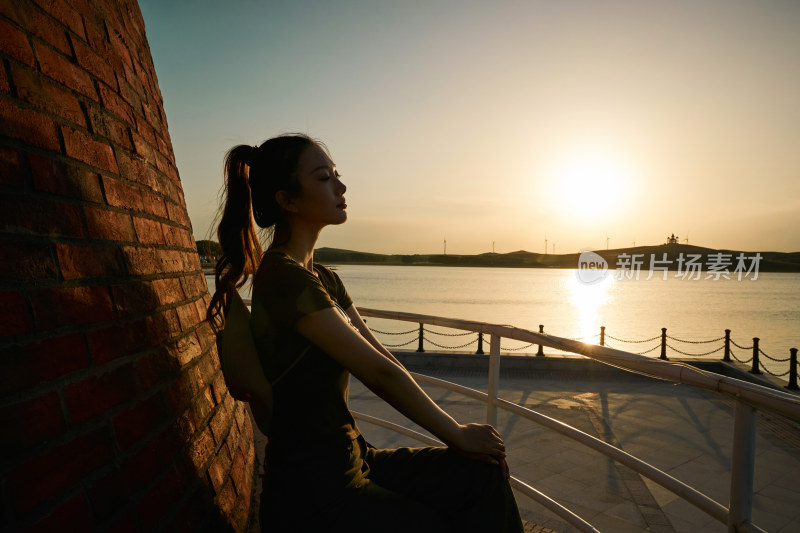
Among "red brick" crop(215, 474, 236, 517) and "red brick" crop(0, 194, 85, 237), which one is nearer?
"red brick" crop(0, 194, 85, 237)

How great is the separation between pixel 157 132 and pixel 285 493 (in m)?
1.47

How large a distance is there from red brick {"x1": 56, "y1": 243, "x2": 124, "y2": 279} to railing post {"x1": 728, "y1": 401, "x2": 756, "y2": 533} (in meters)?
1.69

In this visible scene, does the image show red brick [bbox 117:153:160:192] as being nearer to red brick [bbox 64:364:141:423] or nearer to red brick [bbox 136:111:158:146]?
red brick [bbox 136:111:158:146]

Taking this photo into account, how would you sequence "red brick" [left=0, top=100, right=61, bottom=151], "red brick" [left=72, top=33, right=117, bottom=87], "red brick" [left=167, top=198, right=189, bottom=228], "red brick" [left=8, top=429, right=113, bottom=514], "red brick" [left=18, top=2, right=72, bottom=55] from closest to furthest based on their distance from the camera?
"red brick" [left=8, top=429, right=113, bottom=514] → "red brick" [left=0, top=100, right=61, bottom=151] → "red brick" [left=18, top=2, right=72, bottom=55] → "red brick" [left=72, top=33, right=117, bottom=87] → "red brick" [left=167, top=198, right=189, bottom=228]

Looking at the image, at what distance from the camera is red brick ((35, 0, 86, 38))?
1.09 meters

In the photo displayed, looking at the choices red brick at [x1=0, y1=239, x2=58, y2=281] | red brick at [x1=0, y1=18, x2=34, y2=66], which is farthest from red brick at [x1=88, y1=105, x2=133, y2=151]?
red brick at [x1=0, y1=239, x2=58, y2=281]

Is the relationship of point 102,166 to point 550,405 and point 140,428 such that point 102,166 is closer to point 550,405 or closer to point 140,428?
point 140,428

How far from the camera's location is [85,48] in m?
1.27

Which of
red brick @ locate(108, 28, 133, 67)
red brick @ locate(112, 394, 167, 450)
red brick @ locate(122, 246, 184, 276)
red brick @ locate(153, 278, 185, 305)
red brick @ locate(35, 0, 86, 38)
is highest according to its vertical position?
red brick @ locate(108, 28, 133, 67)

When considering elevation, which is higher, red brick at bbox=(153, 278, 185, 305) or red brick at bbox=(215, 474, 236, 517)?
red brick at bbox=(153, 278, 185, 305)

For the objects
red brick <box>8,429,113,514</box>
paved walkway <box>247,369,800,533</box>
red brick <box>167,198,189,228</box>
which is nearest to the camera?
red brick <box>8,429,113,514</box>

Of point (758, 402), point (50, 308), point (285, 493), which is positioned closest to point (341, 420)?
point (285, 493)

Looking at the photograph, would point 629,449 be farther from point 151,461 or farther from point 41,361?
point 41,361

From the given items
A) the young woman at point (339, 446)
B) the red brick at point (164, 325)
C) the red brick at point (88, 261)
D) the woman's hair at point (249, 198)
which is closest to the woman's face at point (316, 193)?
the woman's hair at point (249, 198)
